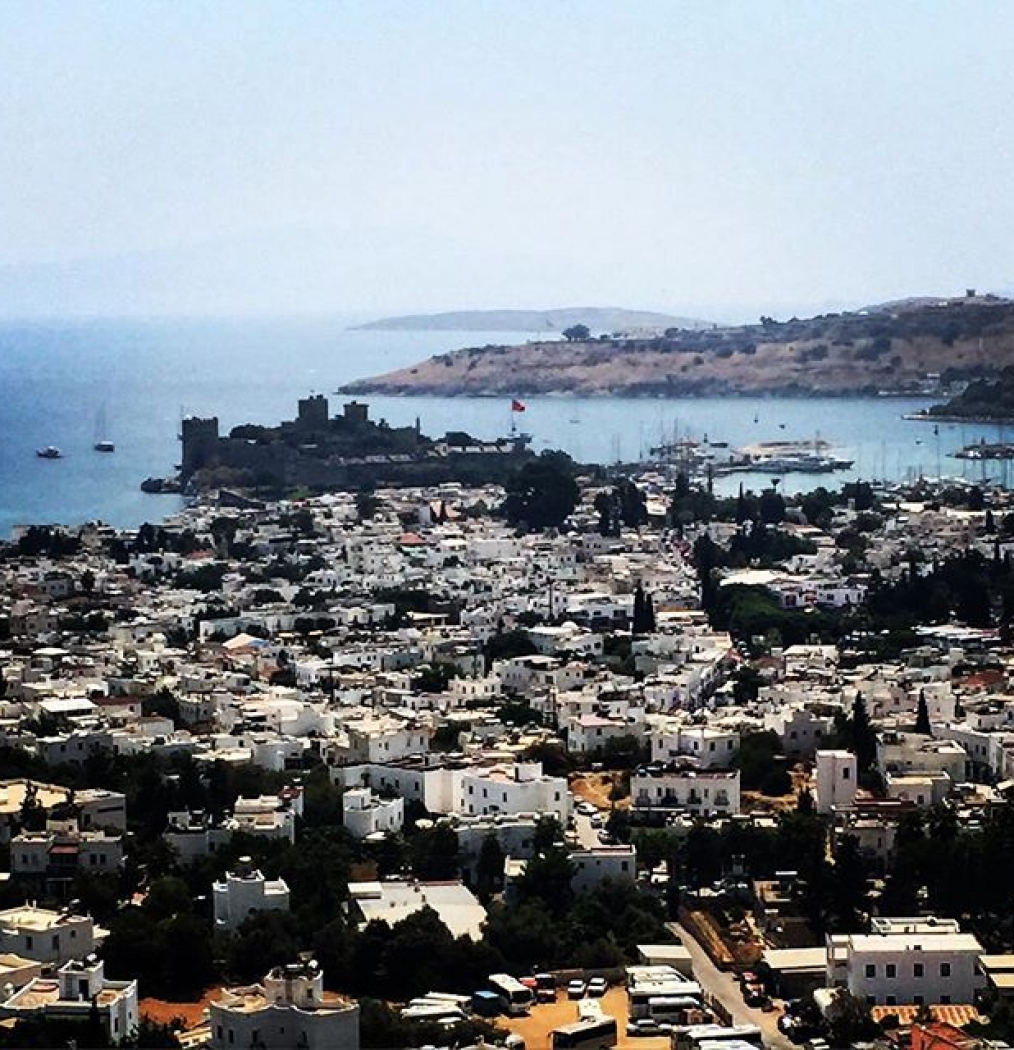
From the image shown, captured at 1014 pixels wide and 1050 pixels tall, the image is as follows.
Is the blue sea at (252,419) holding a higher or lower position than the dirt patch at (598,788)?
lower

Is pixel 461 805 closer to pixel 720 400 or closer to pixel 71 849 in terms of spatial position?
pixel 71 849

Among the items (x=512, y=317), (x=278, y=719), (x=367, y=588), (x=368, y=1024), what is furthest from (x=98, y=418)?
Result: (x=512, y=317)

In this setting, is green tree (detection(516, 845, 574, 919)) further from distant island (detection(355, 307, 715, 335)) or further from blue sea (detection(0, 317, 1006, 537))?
distant island (detection(355, 307, 715, 335))

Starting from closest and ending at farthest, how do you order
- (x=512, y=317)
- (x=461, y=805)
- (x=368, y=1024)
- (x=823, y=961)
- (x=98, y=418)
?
1. (x=368, y=1024)
2. (x=823, y=961)
3. (x=461, y=805)
4. (x=98, y=418)
5. (x=512, y=317)

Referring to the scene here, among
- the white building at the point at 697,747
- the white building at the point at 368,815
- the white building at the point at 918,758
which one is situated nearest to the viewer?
the white building at the point at 368,815

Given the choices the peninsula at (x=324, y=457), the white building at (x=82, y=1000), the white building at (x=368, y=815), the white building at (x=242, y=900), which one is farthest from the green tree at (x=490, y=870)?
the peninsula at (x=324, y=457)

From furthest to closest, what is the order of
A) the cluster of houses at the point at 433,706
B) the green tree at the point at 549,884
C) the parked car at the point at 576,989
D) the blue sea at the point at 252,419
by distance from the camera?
the blue sea at the point at 252,419
the green tree at the point at 549,884
the cluster of houses at the point at 433,706
the parked car at the point at 576,989

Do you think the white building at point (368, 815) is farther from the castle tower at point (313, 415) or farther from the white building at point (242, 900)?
the castle tower at point (313, 415)
